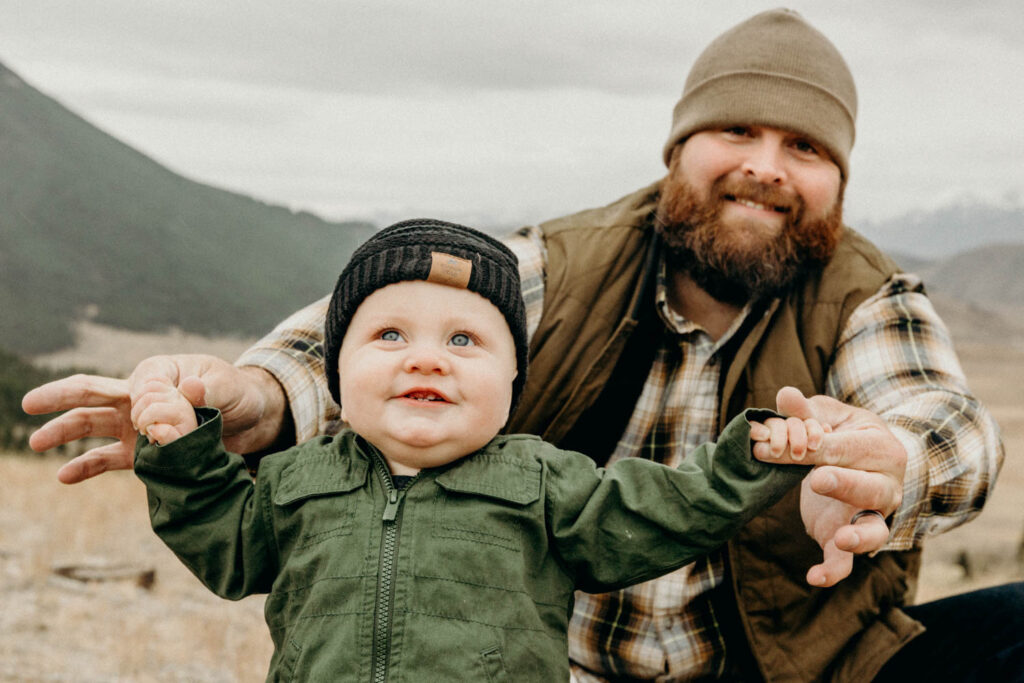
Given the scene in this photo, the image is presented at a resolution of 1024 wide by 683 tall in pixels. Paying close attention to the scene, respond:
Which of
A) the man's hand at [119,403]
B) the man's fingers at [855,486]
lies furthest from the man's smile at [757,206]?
the man's hand at [119,403]

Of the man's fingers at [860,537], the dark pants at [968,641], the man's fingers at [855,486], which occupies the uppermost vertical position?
the man's fingers at [855,486]

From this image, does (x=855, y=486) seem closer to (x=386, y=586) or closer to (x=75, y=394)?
(x=386, y=586)

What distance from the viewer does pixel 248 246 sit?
2670cm

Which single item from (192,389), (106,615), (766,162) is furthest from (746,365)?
(106,615)

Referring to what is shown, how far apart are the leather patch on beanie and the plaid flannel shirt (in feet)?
2.76

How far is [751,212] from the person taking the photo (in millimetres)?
3027

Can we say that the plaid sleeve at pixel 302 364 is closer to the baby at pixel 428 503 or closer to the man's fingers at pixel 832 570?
the baby at pixel 428 503

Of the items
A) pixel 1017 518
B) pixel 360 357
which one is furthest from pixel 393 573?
pixel 1017 518

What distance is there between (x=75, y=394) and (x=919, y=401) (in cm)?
229

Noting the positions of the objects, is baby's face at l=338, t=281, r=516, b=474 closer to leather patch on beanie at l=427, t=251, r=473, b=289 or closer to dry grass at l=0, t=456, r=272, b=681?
leather patch on beanie at l=427, t=251, r=473, b=289

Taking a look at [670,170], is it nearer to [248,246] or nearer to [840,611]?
[840,611]

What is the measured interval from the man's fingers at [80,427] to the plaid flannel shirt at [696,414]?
18.8 inches

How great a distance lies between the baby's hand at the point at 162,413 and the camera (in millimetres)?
1751

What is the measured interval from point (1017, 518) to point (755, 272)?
11.4m
